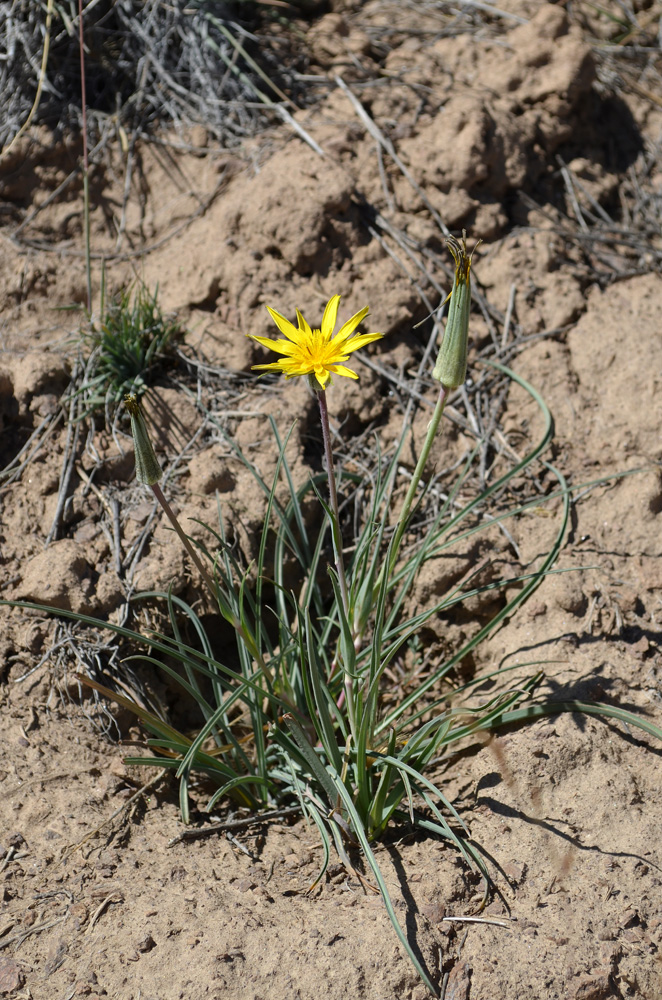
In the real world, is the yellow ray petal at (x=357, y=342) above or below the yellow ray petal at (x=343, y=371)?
above

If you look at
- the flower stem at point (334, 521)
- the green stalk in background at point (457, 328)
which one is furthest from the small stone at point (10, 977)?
the green stalk in background at point (457, 328)

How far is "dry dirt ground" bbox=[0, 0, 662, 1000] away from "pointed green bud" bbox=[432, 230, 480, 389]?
912 mm

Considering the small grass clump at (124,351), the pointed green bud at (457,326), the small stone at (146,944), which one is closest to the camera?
the pointed green bud at (457,326)

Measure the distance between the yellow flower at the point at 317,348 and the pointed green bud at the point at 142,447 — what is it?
10.2 inches

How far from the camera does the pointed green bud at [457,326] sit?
1491 mm

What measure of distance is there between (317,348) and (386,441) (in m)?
1.00

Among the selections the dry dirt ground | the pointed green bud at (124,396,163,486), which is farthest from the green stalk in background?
the dry dirt ground

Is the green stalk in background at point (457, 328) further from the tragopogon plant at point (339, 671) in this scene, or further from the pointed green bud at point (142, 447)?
the pointed green bud at point (142, 447)

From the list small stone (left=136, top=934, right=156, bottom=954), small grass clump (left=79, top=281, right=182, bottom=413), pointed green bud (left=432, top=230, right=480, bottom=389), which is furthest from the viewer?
small grass clump (left=79, top=281, right=182, bottom=413)

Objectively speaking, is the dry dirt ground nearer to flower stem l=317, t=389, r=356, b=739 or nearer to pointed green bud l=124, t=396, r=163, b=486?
flower stem l=317, t=389, r=356, b=739

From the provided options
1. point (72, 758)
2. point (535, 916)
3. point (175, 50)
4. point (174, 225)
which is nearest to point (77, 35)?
point (175, 50)

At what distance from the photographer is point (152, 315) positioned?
255 cm

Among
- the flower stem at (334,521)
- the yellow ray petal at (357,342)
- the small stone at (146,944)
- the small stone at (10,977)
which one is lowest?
the small stone at (146,944)

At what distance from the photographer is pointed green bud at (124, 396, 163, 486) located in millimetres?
1492
